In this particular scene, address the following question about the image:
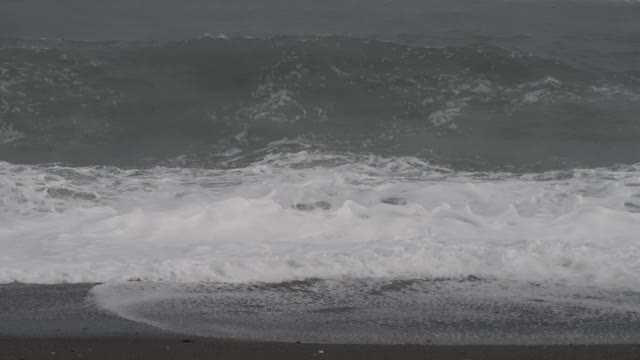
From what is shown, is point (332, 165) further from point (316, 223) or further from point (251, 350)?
point (251, 350)

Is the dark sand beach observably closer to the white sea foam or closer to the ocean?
the ocean

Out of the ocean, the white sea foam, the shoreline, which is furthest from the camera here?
the white sea foam

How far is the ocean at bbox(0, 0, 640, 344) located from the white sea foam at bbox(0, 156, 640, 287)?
0.03 metres

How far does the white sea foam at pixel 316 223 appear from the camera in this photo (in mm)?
6395

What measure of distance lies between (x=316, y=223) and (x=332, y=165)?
2.43m

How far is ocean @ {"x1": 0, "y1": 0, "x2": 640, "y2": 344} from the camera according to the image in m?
5.80

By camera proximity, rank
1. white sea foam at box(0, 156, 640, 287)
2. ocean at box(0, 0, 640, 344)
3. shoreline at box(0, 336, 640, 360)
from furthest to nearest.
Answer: white sea foam at box(0, 156, 640, 287)
ocean at box(0, 0, 640, 344)
shoreline at box(0, 336, 640, 360)

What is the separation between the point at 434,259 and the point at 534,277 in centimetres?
77

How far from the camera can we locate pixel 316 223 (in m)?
7.74

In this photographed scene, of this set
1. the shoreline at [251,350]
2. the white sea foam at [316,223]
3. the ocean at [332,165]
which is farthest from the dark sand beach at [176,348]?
the white sea foam at [316,223]

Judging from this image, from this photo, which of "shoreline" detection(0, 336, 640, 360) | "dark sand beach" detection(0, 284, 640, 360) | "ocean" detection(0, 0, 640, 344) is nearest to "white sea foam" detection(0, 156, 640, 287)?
"ocean" detection(0, 0, 640, 344)

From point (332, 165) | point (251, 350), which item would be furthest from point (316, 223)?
point (251, 350)

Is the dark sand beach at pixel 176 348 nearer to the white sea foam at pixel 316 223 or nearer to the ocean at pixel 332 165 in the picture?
the ocean at pixel 332 165

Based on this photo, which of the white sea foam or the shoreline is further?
the white sea foam
